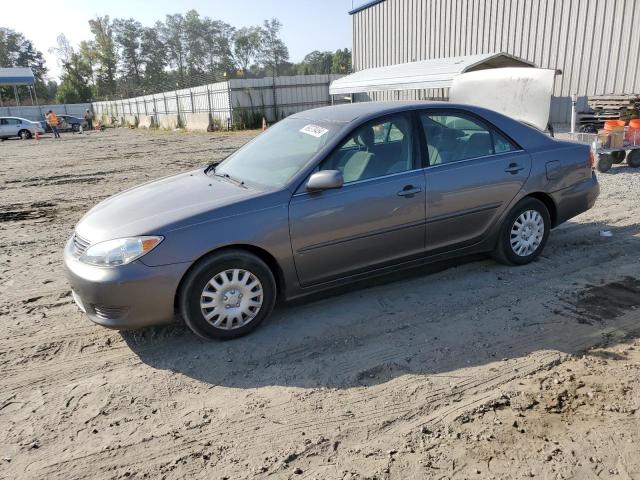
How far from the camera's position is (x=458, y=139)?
4516mm

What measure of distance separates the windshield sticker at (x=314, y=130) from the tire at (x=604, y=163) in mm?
7627

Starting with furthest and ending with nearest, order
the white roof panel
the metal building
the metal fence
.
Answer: the white roof panel
the metal fence
the metal building

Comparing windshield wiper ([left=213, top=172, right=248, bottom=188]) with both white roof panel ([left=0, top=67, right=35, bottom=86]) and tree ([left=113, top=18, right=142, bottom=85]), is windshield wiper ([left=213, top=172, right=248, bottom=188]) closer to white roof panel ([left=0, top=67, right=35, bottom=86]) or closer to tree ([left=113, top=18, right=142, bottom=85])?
white roof panel ([left=0, top=67, right=35, bottom=86])

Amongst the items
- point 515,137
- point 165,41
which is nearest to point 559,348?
point 515,137

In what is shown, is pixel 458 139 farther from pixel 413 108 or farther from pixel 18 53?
pixel 18 53

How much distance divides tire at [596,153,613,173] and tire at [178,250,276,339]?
8.51 metres

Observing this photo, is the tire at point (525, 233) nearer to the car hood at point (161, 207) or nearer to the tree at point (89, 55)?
the car hood at point (161, 207)

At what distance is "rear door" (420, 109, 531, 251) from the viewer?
4328 mm

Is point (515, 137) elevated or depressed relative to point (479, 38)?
depressed

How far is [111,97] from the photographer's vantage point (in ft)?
261

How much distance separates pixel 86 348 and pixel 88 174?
1116 centimetres

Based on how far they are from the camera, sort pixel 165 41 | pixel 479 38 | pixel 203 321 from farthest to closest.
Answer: pixel 165 41 < pixel 479 38 < pixel 203 321

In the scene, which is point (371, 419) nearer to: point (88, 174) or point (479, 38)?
point (88, 174)

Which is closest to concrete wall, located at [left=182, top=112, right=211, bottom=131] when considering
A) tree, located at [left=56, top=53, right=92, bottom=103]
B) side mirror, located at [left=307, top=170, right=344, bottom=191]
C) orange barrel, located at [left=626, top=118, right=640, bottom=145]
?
orange barrel, located at [left=626, top=118, right=640, bottom=145]
